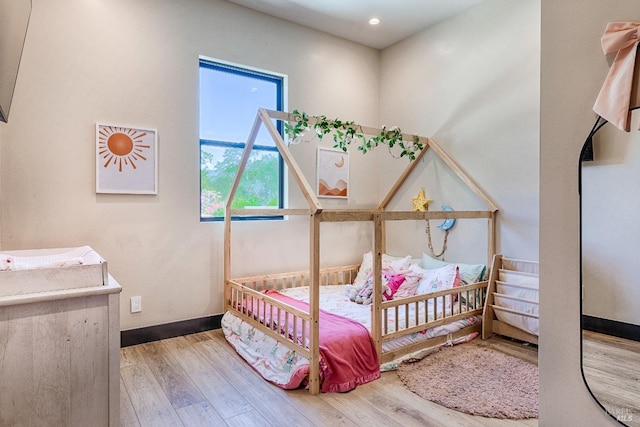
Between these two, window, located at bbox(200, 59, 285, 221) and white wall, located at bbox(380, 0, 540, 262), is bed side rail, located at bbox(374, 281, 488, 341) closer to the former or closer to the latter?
white wall, located at bbox(380, 0, 540, 262)

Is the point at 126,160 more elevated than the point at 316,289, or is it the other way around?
the point at 126,160

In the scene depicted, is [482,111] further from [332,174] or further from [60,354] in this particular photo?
[60,354]

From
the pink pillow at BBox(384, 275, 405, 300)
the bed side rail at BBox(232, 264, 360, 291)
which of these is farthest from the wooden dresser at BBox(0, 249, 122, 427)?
the pink pillow at BBox(384, 275, 405, 300)

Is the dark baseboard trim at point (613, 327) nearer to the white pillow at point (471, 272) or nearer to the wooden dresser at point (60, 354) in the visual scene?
the wooden dresser at point (60, 354)

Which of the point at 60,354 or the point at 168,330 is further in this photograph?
the point at 168,330

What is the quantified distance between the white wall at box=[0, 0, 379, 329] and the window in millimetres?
124

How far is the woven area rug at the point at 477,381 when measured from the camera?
2.03 meters

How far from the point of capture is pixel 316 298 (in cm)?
228

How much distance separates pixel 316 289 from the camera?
7.50 ft

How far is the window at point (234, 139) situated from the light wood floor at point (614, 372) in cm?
289

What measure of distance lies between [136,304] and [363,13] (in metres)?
3.32

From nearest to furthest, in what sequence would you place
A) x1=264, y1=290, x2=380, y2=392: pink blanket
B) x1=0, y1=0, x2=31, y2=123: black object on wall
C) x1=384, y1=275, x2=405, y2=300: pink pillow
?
1. x1=0, y1=0, x2=31, y2=123: black object on wall
2. x1=264, y1=290, x2=380, y2=392: pink blanket
3. x1=384, y1=275, x2=405, y2=300: pink pillow

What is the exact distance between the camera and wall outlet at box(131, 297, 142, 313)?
9.75 feet

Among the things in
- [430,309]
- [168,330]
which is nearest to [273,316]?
[168,330]
